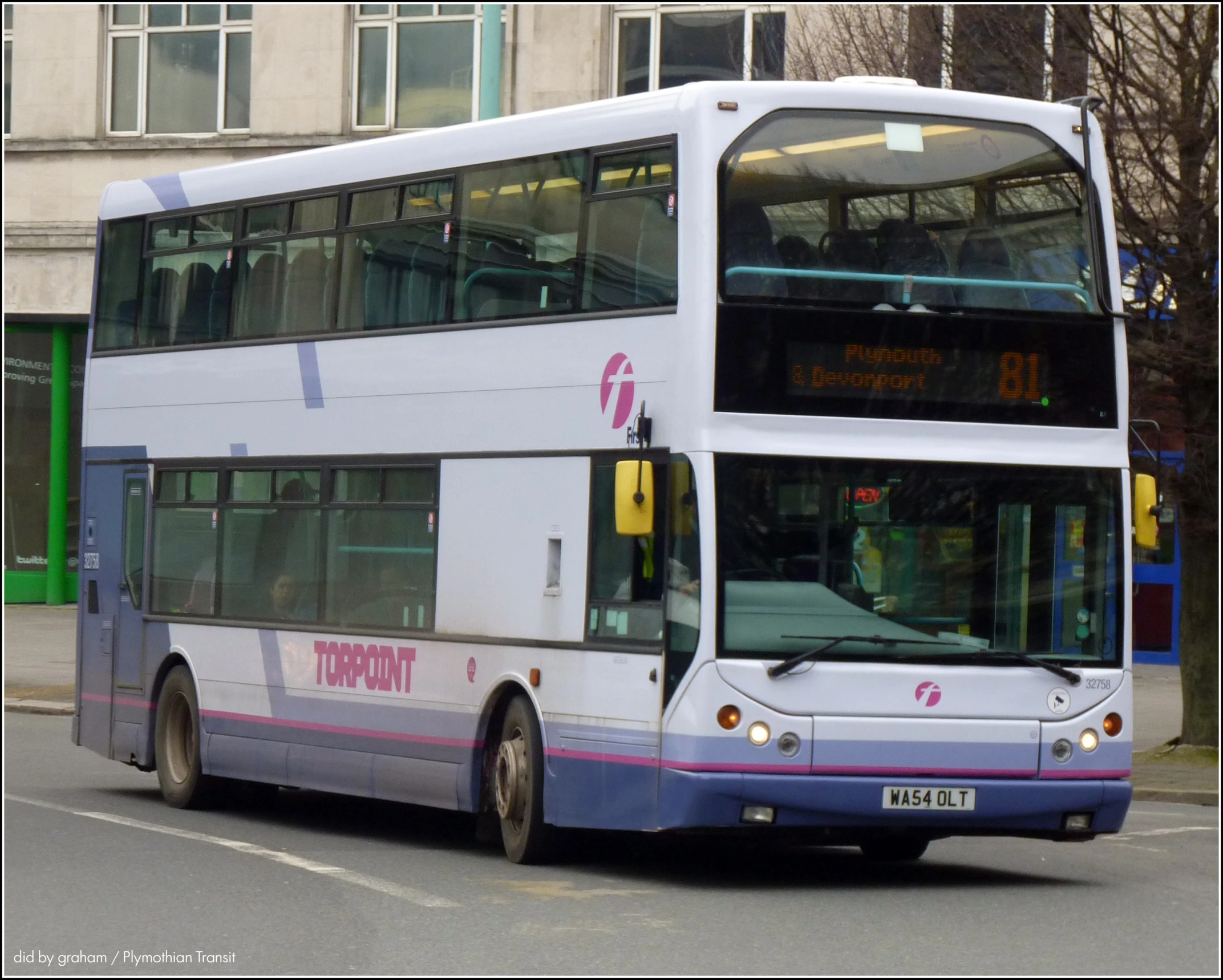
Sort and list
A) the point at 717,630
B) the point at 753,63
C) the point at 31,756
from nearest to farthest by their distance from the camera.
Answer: the point at 717,630
the point at 31,756
the point at 753,63

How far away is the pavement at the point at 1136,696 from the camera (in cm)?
1764

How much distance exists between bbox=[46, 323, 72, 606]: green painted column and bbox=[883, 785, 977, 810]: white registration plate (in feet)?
86.7

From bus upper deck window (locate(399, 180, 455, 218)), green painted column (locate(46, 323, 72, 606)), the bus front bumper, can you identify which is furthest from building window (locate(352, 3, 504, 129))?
the bus front bumper

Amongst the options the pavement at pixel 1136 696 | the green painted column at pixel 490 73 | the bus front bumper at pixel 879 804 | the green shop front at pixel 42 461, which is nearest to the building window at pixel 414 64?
the green shop front at pixel 42 461

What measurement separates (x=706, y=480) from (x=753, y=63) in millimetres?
14052

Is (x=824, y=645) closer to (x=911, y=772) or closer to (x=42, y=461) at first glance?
(x=911, y=772)

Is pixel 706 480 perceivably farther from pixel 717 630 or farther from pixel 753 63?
pixel 753 63

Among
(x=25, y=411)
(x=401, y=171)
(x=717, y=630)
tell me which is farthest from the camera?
(x=25, y=411)

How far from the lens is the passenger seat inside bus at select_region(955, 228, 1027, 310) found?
11211mm

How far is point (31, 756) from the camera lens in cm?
1814

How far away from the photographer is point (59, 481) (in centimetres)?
3566

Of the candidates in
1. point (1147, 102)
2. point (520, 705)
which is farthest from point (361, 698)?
point (1147, 102)

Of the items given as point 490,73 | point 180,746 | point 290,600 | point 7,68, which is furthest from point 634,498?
point 7,68

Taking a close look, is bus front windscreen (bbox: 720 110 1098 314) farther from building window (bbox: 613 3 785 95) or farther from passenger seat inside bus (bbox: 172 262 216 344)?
building window (bbox: 613 3 785 95)
